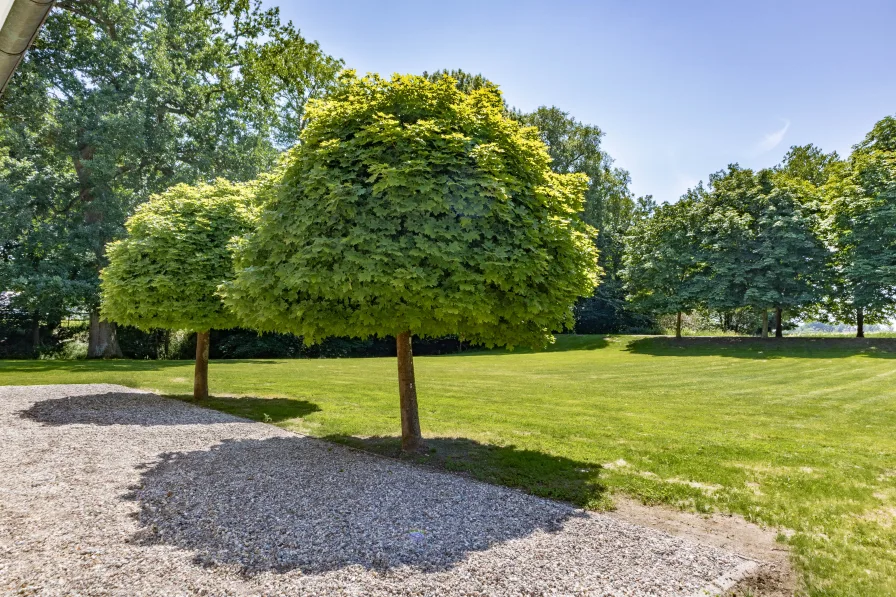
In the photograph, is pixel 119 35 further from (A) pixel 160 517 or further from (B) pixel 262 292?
(A) pixel 160 517

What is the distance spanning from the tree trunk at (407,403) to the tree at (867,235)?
30.7m

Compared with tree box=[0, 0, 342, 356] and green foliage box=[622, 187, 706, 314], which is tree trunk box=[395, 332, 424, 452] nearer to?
tree box=[0, 0, 342, 356]

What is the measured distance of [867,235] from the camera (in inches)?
1148

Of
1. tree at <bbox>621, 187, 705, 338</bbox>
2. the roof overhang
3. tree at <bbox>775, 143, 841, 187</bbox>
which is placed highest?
tree at <bbox>775, 143, 841, 187</bbox>

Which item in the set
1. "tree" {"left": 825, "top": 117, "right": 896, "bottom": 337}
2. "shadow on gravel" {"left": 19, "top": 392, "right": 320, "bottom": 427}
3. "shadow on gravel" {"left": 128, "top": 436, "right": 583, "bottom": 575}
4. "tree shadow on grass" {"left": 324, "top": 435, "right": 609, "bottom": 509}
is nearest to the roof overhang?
"shadow on gravel" {"left": 128, "top": 436, "right": 583, "bottom": 575}

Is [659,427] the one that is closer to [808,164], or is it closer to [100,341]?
[100,341]

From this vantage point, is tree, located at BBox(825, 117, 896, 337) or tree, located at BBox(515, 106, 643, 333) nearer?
tree, located at BBox(825, 117, 896, 337)

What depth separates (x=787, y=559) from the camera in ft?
15.8

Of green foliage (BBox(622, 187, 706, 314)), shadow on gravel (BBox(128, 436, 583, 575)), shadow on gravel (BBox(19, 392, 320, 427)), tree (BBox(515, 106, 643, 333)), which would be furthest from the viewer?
tree (BBox(515, 106, 643, 333))

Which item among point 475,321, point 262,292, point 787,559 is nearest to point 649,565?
point 787,559

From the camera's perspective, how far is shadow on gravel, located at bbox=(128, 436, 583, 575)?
4691mm

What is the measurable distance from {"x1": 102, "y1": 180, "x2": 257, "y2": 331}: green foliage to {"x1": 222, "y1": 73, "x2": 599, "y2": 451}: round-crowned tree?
402 centimetres

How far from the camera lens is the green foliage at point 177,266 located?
11.7m

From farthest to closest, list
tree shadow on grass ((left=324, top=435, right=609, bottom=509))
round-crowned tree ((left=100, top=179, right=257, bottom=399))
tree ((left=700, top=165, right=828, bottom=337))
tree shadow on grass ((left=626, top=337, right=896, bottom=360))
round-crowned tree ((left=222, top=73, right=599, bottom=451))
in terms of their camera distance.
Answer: tree ((left=700, top=165, right=828, bottom=337)) < tree shadow on grass ((left=626, top=337, right=896, bottom=360)) < round-crowned tree ((left=100, top=179, right=257, bottom=399)) < round-crowned tree ((left=222, top=73, right=599, bottom=451)) < tree shadow on grass ((left=324, top=435, right=609, bottom=509))
